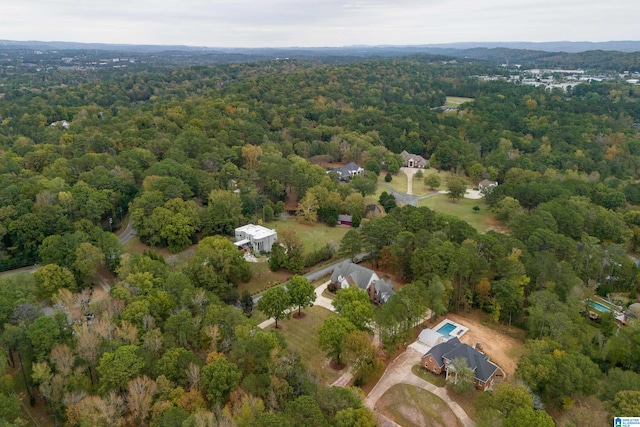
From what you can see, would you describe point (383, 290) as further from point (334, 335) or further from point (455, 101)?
point (455, 101)

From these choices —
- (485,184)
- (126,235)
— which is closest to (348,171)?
(485,184)

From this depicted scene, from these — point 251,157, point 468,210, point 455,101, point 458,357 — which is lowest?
point 468,210

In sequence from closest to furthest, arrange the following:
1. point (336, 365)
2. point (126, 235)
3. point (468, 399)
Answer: point (468, 399) → point (336, 365) → point (126, 235)

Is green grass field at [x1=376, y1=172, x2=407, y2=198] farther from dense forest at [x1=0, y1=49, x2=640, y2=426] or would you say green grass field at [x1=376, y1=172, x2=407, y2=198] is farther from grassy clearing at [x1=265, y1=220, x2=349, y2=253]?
grassy clearing at [x1=265, y1=220, x2=349, y2=253]

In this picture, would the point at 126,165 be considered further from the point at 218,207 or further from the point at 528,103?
the point at 528,103

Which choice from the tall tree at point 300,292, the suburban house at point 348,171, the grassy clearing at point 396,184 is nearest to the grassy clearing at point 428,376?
the tall tree at point 300,292

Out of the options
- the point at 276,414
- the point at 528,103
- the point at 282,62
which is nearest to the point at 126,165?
the point at 276,414

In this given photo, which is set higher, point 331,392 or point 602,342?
point 331,392
